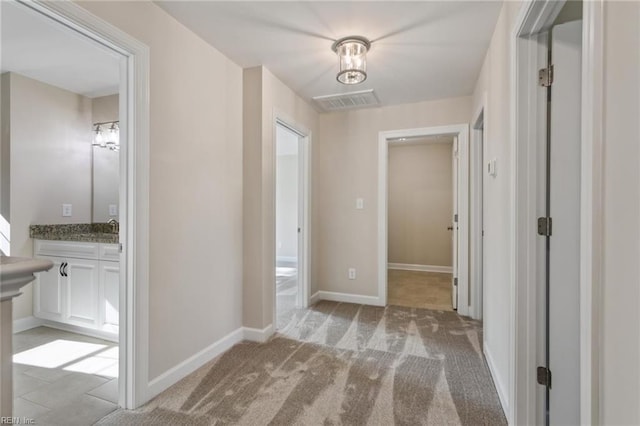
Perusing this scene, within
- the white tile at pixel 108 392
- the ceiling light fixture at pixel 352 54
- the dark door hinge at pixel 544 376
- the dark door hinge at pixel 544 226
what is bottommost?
the white tile at pixel 108 392

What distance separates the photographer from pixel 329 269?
3.85 m

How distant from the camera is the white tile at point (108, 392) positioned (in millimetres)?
1836

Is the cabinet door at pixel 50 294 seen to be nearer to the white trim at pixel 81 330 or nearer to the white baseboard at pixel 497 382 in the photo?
the white trim at pixel 81 330

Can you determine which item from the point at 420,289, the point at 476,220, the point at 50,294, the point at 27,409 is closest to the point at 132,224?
the point at 27,409

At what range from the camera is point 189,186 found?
6.95 feet

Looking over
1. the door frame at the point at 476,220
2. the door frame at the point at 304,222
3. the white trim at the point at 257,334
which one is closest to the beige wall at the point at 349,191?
the door frame at the point at 304,222

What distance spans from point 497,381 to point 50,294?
3.66 m

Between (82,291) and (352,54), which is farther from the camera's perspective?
(82,291)

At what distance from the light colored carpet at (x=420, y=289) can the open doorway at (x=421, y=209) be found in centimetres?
4

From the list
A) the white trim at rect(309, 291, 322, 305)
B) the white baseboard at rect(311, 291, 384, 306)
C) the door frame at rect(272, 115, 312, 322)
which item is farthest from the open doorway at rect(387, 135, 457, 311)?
the door frame at rect(272, 115, 312, 322)

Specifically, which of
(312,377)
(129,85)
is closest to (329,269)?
(312,377)

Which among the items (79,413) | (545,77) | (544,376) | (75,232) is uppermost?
(545,77)

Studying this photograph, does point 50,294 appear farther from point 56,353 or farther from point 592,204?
point 592,204

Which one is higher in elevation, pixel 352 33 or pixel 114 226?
pixel 352 33
